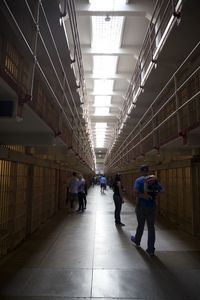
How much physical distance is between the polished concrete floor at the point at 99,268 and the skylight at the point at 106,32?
20.9ft

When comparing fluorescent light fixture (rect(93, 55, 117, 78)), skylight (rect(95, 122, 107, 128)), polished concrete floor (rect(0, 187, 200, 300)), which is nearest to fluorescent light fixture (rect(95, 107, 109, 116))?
skylight (rect(95, 122, 107, 128))

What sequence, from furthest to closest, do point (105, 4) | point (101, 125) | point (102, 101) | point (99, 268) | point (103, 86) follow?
point (101, 125) < point (102, 101) < point (103, 86) < point (105, 4) < point (99, 268)

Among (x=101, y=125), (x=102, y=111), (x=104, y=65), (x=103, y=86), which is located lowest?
(x=101, y=125)

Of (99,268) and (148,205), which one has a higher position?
(148,205)

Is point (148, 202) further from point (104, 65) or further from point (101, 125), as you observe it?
point (101, 125)

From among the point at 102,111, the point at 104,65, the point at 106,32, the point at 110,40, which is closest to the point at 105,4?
the point at 106,32

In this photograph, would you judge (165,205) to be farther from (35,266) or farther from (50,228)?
(35,266)

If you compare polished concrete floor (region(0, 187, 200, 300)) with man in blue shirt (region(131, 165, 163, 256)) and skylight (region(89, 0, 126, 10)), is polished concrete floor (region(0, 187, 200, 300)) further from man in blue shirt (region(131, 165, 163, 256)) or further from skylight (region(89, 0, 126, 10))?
skylight (region(89, 0, 126, 10))

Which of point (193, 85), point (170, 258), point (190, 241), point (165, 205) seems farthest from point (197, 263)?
point (165, 205)

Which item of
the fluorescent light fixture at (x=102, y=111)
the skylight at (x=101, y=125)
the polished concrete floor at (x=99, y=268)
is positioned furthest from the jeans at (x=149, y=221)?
the skylight at (x=101, y=125)

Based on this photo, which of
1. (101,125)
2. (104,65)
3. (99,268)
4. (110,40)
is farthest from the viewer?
(101,125)

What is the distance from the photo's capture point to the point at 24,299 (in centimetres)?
284

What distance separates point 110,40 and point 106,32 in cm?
47

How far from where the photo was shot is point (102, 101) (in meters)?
15.4
